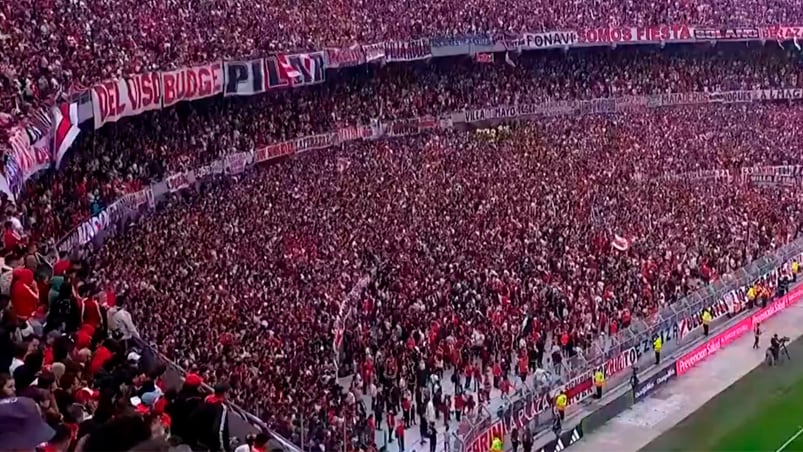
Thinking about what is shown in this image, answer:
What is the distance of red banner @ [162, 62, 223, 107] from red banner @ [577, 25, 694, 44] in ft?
68.5

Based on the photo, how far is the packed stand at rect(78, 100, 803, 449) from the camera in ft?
63.8

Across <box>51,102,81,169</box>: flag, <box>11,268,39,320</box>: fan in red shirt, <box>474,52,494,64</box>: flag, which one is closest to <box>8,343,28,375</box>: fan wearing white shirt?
<box>11,268,39,320</box>: fan in red shirt

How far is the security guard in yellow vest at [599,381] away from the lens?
2411 centimetres

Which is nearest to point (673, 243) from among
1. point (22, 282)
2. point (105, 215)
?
point (105, 215)

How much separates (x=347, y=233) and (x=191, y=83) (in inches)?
241

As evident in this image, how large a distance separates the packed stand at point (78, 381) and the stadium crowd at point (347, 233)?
25mm

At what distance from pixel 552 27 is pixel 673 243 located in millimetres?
16154

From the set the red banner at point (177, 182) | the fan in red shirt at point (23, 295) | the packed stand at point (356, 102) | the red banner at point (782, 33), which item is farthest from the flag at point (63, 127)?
the red banner at point (782, 33)

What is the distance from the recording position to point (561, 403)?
2247 centimetres

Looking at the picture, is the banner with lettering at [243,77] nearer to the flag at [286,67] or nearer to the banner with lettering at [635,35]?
the flag at [286,67]

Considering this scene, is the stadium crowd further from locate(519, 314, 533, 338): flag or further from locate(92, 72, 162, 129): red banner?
locate(92, 72, 162, 129): red banner

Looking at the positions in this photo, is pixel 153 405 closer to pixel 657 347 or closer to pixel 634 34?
pixel 657 347

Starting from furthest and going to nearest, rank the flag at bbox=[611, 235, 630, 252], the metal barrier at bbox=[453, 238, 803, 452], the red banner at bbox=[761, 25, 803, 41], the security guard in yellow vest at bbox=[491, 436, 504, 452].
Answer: the red banner at bbox=[761, 25, 803, 41] → the flag at bbox=[611, 235, 630, 252] → the metal barrier at bbox=[453, 238, 803, 452] → the security guard in yellow vest at bbox=[491, 436, 504, 452]

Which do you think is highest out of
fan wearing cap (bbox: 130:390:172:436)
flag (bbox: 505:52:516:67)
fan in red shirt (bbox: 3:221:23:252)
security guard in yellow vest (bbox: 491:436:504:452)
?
fan wearing cap (bbox: 130:390:172:436)
